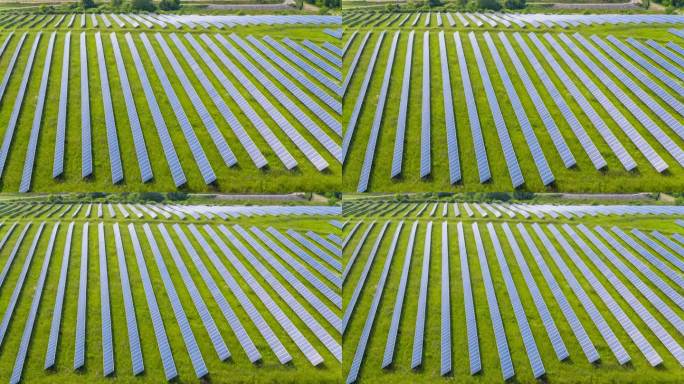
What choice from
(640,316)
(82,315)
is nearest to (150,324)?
(82,315)

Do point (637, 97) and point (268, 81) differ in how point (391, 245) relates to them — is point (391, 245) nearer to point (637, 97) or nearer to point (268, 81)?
point (268, 81)

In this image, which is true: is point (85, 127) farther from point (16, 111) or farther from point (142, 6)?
point (142, 6)

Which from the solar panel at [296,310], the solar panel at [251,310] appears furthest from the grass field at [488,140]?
the solar panel at [251,310]

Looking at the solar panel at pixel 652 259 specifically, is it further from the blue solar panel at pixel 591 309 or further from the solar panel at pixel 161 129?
the solar panel at pixel 161 129

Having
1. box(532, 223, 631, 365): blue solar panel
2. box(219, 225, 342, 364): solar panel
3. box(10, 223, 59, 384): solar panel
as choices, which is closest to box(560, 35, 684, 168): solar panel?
box(532, 223, 631, 365): blue solar panel

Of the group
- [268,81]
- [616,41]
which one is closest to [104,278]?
[268,81]

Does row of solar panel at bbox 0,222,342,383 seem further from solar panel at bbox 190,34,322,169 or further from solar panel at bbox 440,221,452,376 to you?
solar panel at bbox 190,34,322,169
